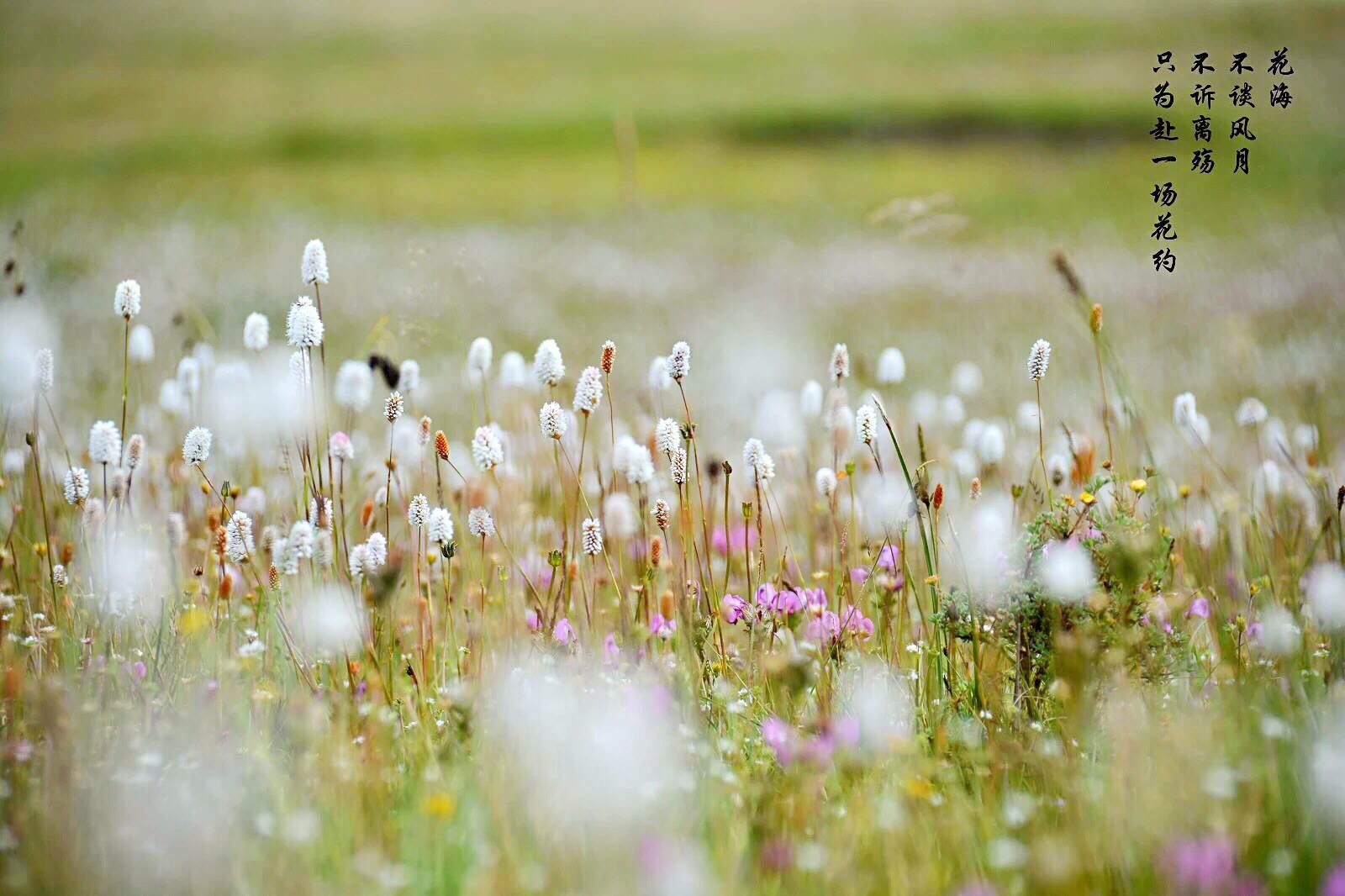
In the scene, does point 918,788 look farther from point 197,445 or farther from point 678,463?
point 197,445

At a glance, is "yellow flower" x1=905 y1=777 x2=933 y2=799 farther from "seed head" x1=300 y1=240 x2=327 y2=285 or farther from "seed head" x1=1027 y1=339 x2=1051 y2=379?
"seed head" x1=300 y1=240 x2=327 y2=285

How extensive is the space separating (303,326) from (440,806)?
129 cm

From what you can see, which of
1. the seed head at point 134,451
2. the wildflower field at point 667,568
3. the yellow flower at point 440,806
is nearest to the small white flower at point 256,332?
the wildflower field at point 667,568

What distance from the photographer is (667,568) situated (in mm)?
3426

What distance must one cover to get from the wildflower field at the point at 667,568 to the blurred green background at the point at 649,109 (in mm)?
259

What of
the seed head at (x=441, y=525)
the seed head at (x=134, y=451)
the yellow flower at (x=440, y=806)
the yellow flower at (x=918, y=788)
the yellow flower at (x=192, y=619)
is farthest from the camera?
the seed head at (x=134, y=451)

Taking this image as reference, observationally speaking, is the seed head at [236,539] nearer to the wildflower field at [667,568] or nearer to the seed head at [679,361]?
the wildflower field at [667,568]

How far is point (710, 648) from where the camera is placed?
2.85m

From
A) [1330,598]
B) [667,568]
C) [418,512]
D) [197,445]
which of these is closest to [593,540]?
[418,512]

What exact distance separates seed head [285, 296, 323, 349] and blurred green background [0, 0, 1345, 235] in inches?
58.0

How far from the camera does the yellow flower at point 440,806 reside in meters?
1.89

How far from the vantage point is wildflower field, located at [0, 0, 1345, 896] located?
1946 millimetres

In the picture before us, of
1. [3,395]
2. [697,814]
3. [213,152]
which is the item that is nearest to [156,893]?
[697,814]

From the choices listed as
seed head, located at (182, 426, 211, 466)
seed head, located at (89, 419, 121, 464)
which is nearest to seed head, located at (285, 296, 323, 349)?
seed head, located at (182, 426, 211, 466)
